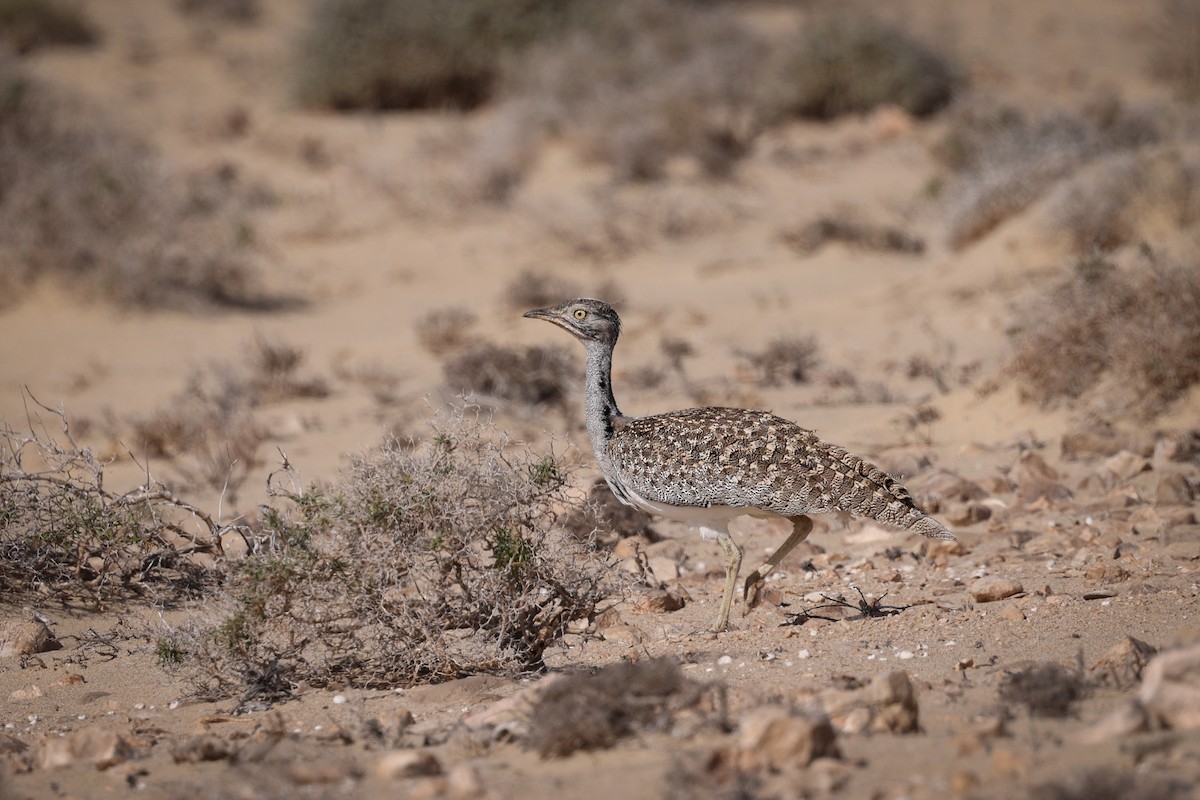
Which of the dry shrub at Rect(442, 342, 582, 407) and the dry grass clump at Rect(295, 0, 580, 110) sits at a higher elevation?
the dry grass clump at Rect(295, 0, 580, 110)

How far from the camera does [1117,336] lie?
729 centimetres

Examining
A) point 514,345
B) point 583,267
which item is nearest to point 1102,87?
point 583,267

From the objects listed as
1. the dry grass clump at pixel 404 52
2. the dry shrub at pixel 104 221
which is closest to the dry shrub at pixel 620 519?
the dry shrub at pixel 104 221

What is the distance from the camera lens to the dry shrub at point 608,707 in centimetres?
358

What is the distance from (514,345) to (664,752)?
7132mm

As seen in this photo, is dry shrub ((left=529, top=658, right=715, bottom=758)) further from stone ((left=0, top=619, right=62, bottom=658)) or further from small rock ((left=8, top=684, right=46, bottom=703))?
stone ((left=0, top=619, right=62, bottom=658))

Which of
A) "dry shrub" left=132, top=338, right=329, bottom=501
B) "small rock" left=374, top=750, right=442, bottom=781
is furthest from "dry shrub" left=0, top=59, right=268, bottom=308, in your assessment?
"small rock" left=374, top=750, right=442, bottom=781

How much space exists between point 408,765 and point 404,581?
3.27 feet

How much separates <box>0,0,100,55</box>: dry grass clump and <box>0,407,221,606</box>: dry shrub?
17.4 metres

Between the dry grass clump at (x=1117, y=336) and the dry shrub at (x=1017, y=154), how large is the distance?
12.4ft

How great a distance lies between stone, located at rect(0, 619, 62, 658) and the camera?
518 cm

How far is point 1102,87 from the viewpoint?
61.9ft

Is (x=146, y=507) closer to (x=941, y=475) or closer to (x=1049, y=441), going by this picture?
(x=941, y=475)

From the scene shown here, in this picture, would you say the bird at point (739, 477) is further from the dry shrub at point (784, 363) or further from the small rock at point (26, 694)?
the dry shrub at point (784, 363)
